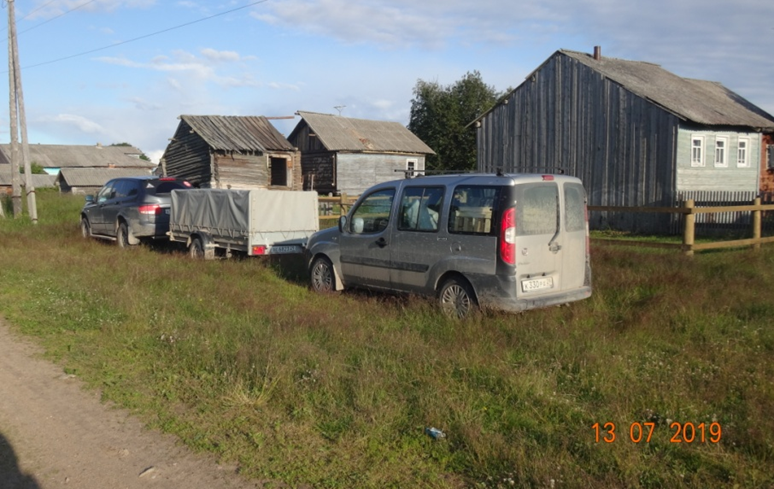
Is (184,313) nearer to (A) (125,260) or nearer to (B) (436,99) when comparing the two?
(A) (125,260)

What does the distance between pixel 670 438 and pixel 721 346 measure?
8.79 feet

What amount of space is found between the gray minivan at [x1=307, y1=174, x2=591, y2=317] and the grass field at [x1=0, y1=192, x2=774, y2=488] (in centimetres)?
34

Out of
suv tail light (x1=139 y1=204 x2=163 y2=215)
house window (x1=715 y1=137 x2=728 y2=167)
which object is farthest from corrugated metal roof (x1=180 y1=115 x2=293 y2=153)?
house window (x1=715 y1=137 x2=728 y2=167)

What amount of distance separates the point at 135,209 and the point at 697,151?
19135mm

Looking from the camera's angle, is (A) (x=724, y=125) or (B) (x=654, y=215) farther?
(A) (x=724, y=125)

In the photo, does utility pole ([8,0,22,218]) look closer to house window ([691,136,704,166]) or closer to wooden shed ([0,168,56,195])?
house window ([691,136,704,166])

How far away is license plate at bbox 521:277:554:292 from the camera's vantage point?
302 inches

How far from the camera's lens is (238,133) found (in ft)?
109

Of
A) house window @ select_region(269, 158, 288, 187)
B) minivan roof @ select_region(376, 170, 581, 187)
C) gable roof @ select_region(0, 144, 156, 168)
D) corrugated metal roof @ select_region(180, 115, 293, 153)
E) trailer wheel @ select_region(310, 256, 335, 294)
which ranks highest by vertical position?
gable roof @ select_region(0, 144, 156, 168)

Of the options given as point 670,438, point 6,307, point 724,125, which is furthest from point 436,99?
point 670,438

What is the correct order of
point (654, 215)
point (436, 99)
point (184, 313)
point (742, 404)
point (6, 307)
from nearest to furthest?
point (742, 404) < point (184, 313) < point (6, 307) < point (654, 215) < point (436, 99)

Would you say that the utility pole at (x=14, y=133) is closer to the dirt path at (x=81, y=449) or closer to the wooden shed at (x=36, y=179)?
the dirt path at (x=81, y=449)

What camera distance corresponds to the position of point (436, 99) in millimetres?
56688

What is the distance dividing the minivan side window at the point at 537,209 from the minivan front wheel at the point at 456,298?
1.01m
